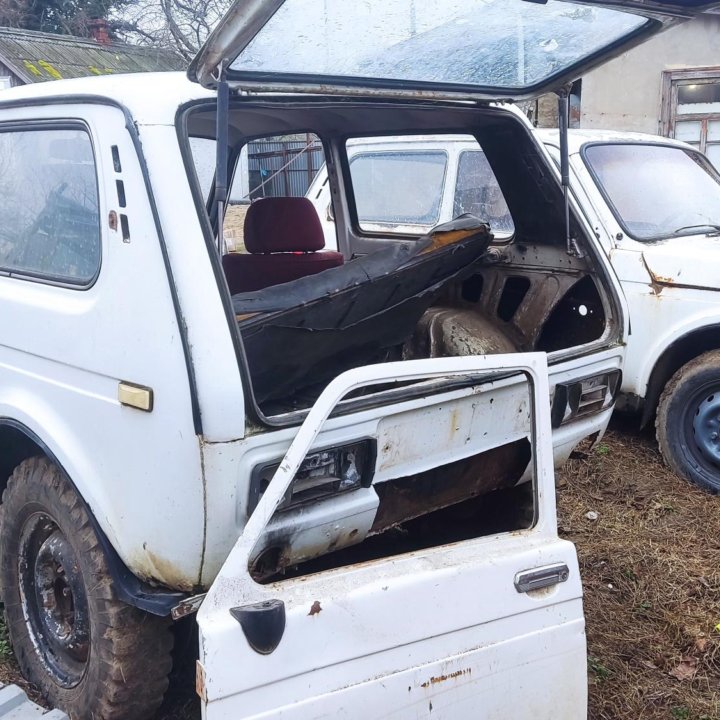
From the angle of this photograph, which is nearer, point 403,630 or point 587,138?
point 403,630

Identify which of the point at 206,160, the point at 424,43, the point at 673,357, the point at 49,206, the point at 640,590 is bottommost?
the point at 640,590

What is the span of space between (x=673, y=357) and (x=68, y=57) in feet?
47.3

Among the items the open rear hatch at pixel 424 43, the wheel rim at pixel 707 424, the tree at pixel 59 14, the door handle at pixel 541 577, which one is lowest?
the wheel rim at pixel 707 424

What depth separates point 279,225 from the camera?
4008 mm

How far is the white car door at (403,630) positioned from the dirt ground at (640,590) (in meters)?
0.84

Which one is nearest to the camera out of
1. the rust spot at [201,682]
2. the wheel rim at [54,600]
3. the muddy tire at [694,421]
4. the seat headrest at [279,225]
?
the rust spot at [201,682]

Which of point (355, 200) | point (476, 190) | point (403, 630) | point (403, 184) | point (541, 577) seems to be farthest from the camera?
point (403, 184)

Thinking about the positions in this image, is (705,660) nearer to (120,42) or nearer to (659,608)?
(659,608)

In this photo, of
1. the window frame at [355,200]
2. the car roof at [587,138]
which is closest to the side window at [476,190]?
the window frame at [355,200]

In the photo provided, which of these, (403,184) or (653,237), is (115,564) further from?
(403,184)

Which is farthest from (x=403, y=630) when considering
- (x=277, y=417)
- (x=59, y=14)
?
(x=59, y=14)

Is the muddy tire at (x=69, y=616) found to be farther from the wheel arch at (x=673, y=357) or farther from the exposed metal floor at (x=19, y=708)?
the wheel arch at (x=673, y=357)

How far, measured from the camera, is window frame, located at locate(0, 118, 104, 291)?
7.79 ft

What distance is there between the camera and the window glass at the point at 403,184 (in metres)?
5.48
